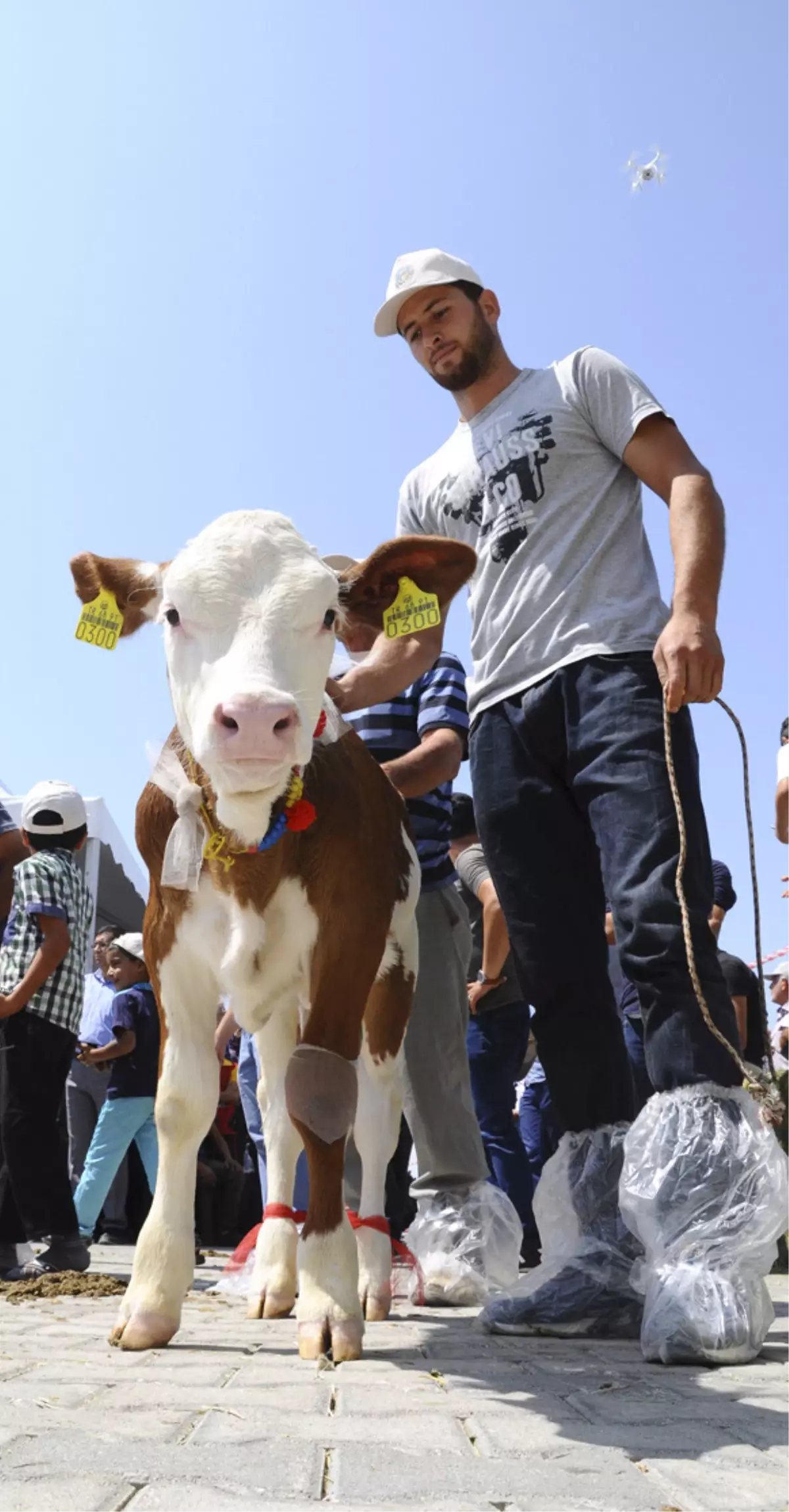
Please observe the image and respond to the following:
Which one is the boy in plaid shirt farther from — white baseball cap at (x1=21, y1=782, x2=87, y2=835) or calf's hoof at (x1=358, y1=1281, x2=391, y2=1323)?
calf's hoof at (x1=358, y1=1281, x2=391, y2=1323)

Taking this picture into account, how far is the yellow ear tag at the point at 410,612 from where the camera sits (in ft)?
11.9

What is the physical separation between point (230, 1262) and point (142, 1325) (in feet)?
6.34

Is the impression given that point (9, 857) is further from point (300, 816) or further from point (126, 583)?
point (300, 816)

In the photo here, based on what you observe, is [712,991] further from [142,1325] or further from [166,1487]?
[166,1487]

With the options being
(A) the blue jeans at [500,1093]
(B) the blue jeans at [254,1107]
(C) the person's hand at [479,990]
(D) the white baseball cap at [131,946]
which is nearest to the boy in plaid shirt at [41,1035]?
(B) the blue jeans at [254,1107]

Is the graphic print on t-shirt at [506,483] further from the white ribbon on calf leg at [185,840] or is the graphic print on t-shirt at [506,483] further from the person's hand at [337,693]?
the white ribbon on calf leg at [185,840]

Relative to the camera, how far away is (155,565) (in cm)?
364

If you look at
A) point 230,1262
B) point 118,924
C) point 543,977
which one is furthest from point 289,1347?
point 118,924

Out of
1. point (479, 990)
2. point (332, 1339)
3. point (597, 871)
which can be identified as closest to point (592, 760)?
point (597, 871)

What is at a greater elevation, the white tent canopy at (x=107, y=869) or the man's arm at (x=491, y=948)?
the white tent canopy at (x=107, y=869)

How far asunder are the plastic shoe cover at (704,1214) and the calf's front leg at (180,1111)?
41.7 inches

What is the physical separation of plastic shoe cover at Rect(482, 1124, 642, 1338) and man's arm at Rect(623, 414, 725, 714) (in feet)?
4.13

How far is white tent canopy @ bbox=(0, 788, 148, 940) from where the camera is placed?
46.9ft

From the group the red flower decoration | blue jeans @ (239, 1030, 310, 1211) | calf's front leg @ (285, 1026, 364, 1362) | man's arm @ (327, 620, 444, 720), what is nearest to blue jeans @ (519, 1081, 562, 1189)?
blue jeans @ (239, 1030, 310, 1211)
